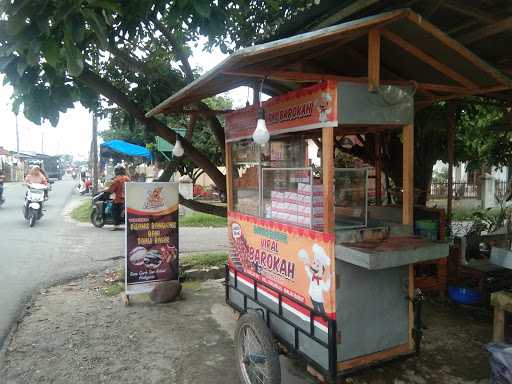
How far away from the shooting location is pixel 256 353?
9.43 feet

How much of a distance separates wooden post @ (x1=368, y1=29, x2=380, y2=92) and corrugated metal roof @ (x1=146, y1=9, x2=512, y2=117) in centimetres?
5

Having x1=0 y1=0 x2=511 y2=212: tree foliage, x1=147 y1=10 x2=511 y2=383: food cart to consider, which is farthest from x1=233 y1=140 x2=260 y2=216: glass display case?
x1=0 y1=0 x2=511 y2=212: tree foliage

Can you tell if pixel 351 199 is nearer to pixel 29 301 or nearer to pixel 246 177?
pixel 246 177

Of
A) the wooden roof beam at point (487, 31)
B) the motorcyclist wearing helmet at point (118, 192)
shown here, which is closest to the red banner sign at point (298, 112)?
the wooden roof beam at point (487, 31)

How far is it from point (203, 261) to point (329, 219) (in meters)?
4.44

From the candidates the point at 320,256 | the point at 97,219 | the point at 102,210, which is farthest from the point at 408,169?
the point at 97,219

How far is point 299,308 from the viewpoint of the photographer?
2814mm

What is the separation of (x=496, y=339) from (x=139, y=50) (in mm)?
5899

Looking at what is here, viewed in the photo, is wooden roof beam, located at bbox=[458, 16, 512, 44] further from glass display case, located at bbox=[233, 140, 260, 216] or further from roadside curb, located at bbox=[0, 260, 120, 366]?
roadside curb, located at bbox=[0, 260, 120, 366]

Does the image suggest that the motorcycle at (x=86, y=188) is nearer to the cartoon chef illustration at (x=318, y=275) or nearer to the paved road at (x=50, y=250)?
the paved road at (x=50, y=250)

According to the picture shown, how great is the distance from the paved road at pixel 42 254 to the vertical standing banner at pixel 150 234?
1373 mm

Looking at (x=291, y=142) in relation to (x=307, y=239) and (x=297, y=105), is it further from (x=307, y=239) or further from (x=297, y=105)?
(x=307, y=239)

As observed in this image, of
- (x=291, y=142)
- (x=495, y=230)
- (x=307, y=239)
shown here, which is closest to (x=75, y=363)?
→ (x=307, y=239)

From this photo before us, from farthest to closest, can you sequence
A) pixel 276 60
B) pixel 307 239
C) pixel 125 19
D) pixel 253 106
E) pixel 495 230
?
pixel 495 230, pixel 125 19, pixel 253 106, pixel 276 60, pixel 307 239
